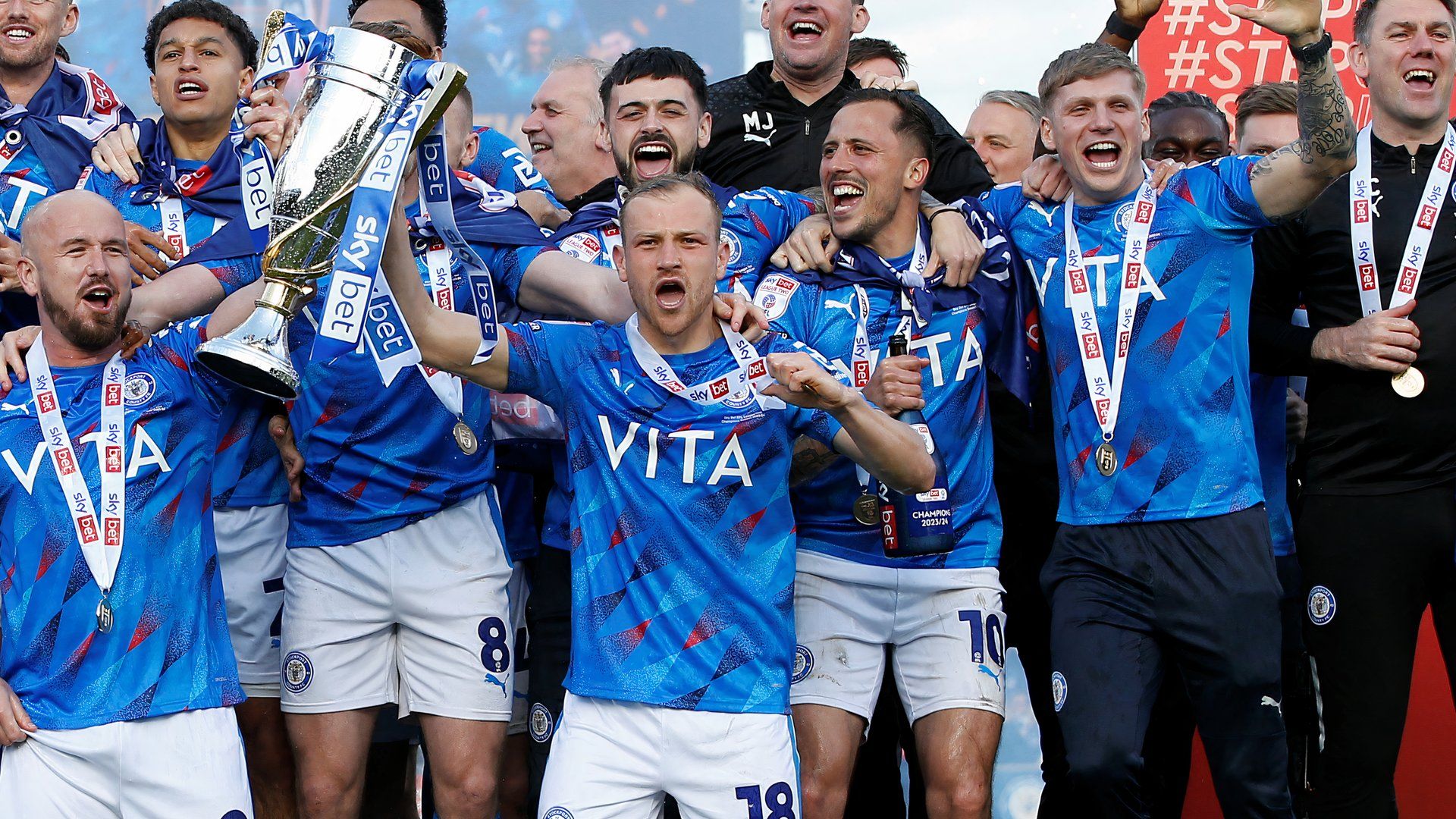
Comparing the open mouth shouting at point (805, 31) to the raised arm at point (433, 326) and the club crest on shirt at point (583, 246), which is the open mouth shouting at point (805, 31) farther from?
the raised arm at point (433, 326)

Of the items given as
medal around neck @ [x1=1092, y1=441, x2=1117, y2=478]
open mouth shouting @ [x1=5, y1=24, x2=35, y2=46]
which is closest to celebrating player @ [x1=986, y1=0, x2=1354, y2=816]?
medal around neck @ [x1=1092, y1=441, x2=1117, y2=478]

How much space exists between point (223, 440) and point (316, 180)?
1.68 metres

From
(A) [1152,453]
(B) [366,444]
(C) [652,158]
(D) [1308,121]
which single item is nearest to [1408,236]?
(D) [1308,121]

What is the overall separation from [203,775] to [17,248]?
158 centimetres

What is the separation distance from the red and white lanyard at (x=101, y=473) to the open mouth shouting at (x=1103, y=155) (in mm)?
2609

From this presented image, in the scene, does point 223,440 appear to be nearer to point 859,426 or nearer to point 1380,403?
point 859,426

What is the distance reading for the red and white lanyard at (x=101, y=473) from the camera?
12.8ft

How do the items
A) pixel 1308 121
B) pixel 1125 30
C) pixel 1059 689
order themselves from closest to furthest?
pixel 1308 121 < pixel 1059 689 < pixel 1125 30

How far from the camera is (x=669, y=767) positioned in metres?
3.80

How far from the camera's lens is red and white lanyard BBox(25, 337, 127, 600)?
12.8 ft

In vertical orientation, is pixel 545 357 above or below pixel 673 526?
above

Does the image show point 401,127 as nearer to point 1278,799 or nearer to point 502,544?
point 502,544

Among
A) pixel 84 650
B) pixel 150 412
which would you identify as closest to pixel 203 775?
pixel 84 650

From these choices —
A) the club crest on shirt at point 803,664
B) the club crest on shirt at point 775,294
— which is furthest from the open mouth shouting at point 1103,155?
the club crest on shirt at point 803,664
